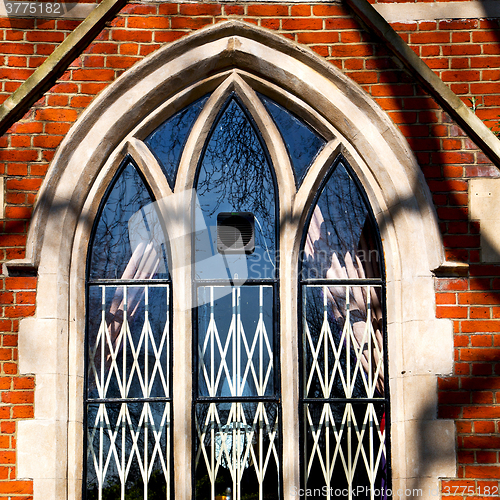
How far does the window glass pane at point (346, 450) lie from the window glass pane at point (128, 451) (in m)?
0.85

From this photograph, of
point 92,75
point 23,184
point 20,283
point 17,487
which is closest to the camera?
point 17,487

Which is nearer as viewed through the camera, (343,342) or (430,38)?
(343,342)

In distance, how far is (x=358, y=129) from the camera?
13.0 ft

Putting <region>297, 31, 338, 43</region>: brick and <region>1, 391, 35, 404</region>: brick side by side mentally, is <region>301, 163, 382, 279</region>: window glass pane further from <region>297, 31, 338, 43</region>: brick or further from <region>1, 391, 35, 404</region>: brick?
<region>1, 391, 35, 404</region>: brick

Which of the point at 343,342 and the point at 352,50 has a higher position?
the point at 352,50

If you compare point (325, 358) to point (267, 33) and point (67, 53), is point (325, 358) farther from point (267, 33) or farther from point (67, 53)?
point (67, 53)

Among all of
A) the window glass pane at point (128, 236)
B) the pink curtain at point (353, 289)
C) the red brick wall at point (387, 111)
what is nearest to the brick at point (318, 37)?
the red brick wall at point (387, 111)

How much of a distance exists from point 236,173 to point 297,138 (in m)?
0.46

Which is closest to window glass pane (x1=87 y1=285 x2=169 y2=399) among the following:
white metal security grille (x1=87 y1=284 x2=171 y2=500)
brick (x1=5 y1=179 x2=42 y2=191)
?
white metal security grille (x1=87 y1=284 x2=171 y2=500)

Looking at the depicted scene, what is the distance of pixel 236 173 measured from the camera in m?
4.11

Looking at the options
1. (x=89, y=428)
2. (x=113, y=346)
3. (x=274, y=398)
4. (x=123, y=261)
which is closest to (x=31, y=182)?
(x=123, y=261)

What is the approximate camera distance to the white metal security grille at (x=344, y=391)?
3746 millimetres

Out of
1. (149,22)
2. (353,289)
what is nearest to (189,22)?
(149,22)

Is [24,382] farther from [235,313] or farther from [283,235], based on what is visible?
[283,235]
